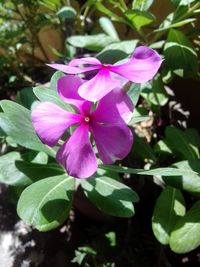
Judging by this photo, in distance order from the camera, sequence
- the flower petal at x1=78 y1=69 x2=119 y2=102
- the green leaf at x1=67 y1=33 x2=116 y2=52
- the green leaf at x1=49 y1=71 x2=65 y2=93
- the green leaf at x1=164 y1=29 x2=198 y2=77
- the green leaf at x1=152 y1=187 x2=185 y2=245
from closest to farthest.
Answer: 1. the flower petal at x1=78 y1=69 x2=119 y2=102
2. the green leaf at x1=49 y1=71 x2=65 y2=93
3. the green leaf at x1=152 y1=187 x2=185 y2=245
4. the green leaf at x1=164 y1=29 x2=198 y2=77
5. the green leaf at x1=67 y1=33 x2=116 y2=52

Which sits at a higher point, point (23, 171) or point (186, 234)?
point (23, 171)

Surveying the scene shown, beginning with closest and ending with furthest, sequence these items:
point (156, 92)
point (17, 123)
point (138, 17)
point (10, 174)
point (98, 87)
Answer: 1. point (98, 87)
2. point (17, 123)
3. point (10, 174)
4. point (138, 17)
5. point (156, 92)

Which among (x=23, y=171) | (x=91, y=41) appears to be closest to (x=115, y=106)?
(x=23, y=171)

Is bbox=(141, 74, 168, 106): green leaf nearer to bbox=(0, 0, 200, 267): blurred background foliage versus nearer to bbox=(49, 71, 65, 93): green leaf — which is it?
bbox=(0, 0, 200, 267): blurred background foliage

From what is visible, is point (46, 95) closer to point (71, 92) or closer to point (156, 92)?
point (71, 92)

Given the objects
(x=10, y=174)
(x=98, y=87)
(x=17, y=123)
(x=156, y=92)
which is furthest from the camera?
(x=156, y=92)

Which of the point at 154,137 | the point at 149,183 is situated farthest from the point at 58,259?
the point at 154,137

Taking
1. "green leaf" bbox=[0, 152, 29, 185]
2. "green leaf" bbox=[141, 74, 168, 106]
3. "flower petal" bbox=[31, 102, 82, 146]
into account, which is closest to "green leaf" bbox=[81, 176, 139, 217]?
"green leaf" bbox=[0, 152, 29, 185]
